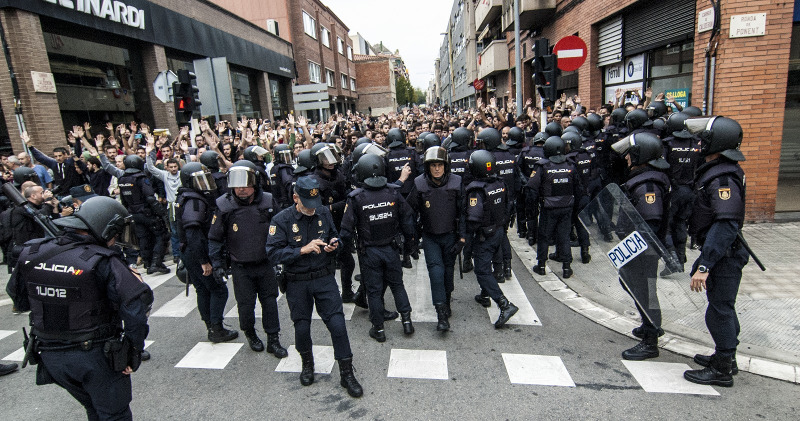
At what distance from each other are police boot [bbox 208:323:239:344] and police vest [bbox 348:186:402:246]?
188 centimetres

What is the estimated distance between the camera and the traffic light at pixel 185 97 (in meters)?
9.44

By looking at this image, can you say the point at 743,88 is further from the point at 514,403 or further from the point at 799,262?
the point at 514,403

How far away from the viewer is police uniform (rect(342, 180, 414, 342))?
15.0 feet

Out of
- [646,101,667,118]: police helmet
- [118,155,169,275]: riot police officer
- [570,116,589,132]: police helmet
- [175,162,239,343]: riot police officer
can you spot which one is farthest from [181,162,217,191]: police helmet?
[646,101,667,118]: police helmet

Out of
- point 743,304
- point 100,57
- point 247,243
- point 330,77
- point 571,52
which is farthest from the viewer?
point 330,77

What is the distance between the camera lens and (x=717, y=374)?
361 cm

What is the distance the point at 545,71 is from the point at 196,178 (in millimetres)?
6525

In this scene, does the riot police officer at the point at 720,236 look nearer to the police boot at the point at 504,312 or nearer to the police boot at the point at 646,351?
the police boot at the point at 646,351

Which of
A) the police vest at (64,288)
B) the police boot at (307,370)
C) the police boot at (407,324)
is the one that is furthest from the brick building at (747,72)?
the police vest at (64,288)

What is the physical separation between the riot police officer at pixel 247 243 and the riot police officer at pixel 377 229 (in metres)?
0.85

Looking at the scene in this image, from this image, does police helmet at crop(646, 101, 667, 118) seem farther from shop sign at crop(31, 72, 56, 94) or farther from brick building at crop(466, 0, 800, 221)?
shop sign at crop(31, 72, 56, 94)

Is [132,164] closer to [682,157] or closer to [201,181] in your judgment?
[201,181]

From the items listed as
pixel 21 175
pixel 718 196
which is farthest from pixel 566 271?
pixel 21 175

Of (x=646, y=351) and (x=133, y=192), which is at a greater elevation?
(x=133, y=192)
